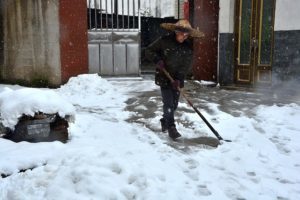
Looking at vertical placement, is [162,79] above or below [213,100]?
above

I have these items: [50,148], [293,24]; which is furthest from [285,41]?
[50,148]

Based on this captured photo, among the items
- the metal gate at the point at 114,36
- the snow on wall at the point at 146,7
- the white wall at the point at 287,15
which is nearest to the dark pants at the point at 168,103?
the white wall at the point at 287,15

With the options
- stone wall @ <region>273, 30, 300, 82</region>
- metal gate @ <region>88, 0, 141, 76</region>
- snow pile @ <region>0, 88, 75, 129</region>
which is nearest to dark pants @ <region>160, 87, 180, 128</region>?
snow pile @ <region>0, 88, 75, 129</region>

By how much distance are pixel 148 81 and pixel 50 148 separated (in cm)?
759

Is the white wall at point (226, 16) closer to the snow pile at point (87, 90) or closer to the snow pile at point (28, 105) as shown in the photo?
the snow pile at point (87, 90)

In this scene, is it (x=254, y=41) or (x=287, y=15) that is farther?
(x=254, y=41)

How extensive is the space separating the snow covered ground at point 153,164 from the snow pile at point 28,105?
354 millimetres

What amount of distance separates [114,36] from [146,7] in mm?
2023

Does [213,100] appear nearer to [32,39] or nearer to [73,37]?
[73,37]

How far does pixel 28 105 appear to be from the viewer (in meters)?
5.14

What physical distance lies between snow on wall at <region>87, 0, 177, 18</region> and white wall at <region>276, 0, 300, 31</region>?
14.4 feet

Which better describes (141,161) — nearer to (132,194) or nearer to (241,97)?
(132,194)

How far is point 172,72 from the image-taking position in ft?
20.6

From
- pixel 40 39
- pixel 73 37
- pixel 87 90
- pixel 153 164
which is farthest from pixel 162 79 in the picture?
pixel 40 39
